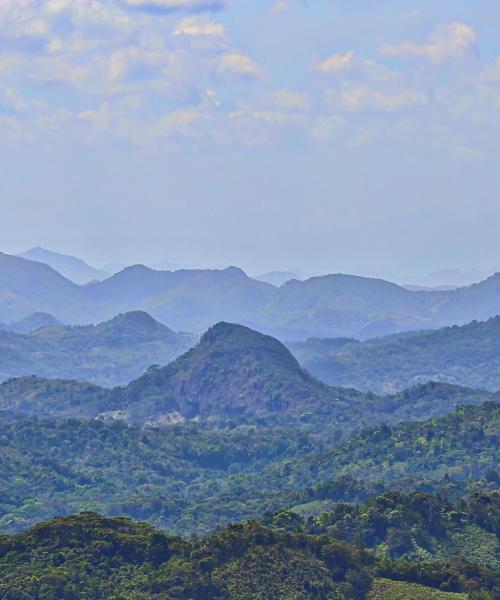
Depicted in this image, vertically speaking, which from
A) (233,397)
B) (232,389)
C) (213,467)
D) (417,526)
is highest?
(232,389)

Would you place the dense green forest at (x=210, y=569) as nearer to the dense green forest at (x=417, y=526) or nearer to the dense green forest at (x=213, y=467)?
the dense green forest at (x=417, y=526)

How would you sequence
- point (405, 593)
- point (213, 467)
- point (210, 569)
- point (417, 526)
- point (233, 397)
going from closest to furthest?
point (210, 569) < point (405, 593) < point (417, 526) < point (213, 467) < point (233, 397)

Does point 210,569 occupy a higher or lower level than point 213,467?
lower

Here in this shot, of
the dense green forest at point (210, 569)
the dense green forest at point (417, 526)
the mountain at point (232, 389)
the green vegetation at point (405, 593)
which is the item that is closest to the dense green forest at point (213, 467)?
the mountain at point (232, 389)

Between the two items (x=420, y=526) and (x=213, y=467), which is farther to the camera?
(x=213, y=467)

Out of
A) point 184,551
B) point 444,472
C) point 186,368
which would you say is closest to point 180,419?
point 186,368

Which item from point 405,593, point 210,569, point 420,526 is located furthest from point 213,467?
point 405,593

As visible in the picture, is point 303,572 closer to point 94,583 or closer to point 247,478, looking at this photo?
point 94,583

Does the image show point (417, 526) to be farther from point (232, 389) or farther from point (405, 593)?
point (232, 389)
